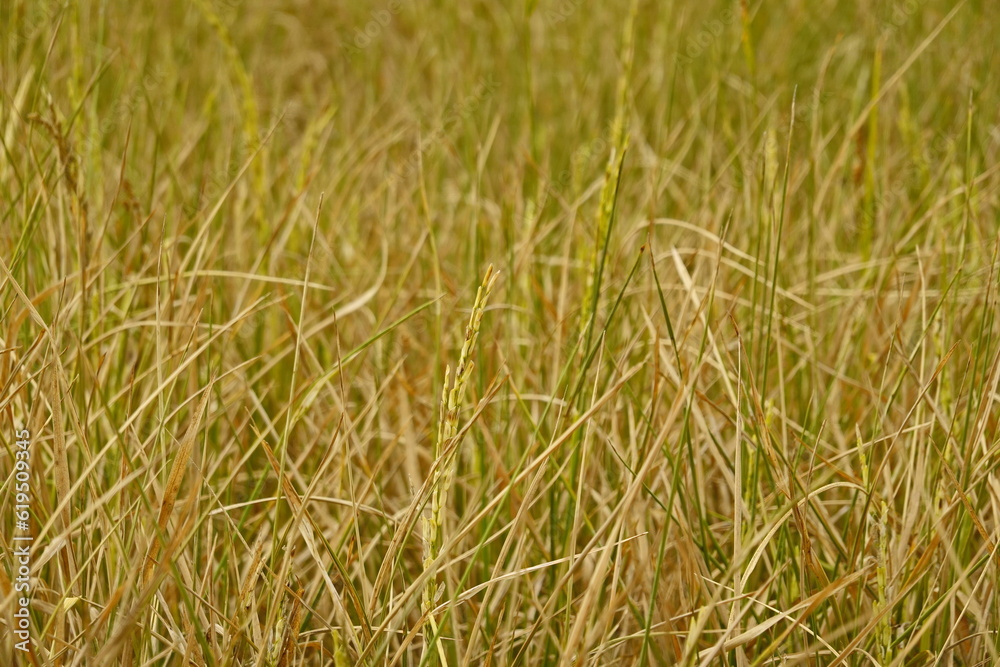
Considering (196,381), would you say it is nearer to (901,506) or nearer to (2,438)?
(2,438)

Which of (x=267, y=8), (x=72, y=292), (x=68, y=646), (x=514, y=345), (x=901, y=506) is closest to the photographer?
(x=68, y=646)

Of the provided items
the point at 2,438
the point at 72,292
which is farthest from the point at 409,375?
the point at 2,438

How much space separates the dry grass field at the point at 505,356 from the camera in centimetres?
72

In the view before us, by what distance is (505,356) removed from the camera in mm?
1223

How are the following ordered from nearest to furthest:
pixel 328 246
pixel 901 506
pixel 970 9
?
pixel 901 506 < pixel 328 246 < pixel 970 9

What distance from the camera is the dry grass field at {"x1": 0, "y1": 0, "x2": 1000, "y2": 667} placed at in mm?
722

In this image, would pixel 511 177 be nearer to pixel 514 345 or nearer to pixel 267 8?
pixel 514 345

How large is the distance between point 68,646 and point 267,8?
236 centimetres

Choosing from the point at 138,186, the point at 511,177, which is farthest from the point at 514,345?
the point at 138,186

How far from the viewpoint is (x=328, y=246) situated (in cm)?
140

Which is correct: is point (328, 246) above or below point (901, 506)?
above

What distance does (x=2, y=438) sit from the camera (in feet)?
2.35

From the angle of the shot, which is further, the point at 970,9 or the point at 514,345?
the point at 970,9

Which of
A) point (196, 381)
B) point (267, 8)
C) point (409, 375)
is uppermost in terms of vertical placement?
point (267, 8)
